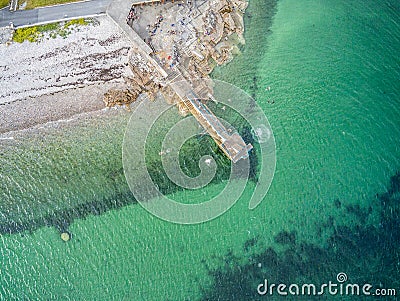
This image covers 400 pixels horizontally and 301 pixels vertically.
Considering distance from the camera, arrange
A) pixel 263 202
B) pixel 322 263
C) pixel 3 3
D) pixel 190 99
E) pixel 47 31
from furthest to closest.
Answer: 1. pixel 3 3
2. pixel 47 31
3. pixel 190 99
4. pixel 263 202
5. pixel 322 263

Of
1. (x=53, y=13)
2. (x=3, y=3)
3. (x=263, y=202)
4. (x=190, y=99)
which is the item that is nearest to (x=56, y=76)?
(x=53, y=13)

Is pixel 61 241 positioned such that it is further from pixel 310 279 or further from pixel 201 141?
pixel 310 279

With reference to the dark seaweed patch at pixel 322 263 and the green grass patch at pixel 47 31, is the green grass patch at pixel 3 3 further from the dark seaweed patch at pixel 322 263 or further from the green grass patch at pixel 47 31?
the dark seaweed patch at pixel 322 263

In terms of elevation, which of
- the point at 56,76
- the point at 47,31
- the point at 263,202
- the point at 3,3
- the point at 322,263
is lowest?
the point at 322,263

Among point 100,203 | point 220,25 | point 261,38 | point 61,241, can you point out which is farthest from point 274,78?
point 61,241

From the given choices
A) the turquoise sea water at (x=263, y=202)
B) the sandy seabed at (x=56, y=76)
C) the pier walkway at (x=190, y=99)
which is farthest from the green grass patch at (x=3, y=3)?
the turquoise sea water at (x=263, y=202)

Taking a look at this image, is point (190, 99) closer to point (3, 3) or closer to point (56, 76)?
point (56, 76)

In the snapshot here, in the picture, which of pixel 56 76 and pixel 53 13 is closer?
pixel 56 76
